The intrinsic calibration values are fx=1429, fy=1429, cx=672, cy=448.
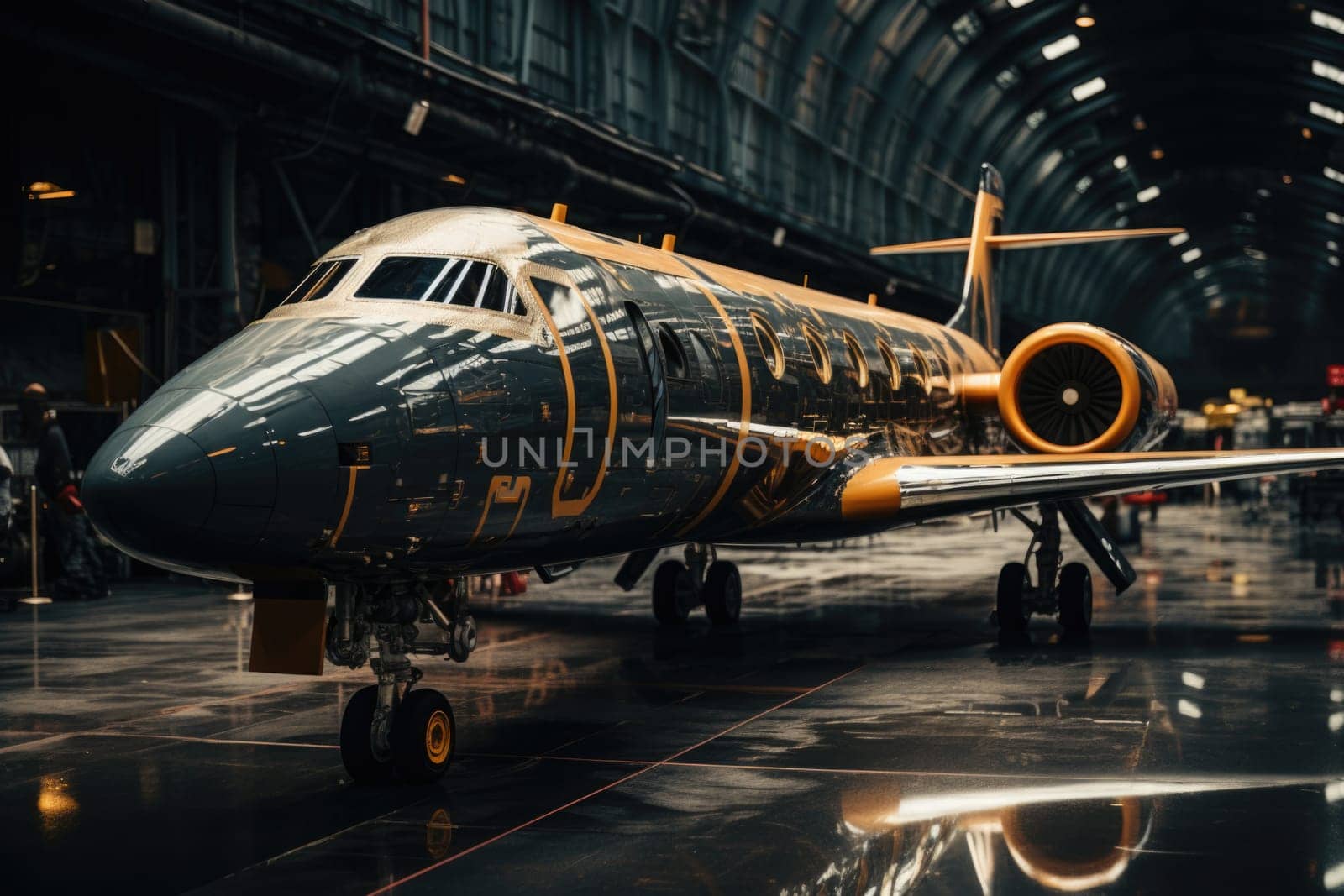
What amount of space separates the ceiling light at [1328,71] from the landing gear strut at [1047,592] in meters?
33.0

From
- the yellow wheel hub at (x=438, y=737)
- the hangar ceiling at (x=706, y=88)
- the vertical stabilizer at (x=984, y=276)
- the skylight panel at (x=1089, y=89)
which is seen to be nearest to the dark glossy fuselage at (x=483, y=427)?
the yellow wheel hub at (x=438, y=737)

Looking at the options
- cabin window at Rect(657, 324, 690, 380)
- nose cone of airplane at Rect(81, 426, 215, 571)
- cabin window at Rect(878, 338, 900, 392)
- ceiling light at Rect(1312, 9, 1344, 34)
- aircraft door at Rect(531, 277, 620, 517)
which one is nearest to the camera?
nose cone of airplane at Rect(81, 426, 215, 571)

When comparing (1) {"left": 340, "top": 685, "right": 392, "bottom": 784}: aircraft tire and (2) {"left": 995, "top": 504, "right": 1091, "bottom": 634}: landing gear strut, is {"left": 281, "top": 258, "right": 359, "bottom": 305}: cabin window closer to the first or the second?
(1) {"left": 340, "top": 685, "right": 392, "bottom": 784}: aircraft tire

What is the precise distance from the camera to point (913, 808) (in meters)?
7.03

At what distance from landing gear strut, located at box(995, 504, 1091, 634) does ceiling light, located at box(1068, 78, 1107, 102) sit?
35.2 meters

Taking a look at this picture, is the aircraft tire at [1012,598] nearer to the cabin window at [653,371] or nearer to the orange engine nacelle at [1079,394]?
the orange engine nacelle at [1079,394]

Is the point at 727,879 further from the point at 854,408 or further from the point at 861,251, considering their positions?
the point at 861,251

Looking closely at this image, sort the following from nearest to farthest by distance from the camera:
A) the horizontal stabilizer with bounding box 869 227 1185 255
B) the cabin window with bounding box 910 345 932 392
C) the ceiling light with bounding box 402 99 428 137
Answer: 1. the cabin window with bounding box 910 345 932 392
2. the horizontal stabilizer with bounding box 869 227 1185 255
3. the ceiling light with bounding box 402 99 428 137

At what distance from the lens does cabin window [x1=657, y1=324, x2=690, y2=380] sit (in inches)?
378

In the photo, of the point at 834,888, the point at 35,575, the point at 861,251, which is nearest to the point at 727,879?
the point at 834,888

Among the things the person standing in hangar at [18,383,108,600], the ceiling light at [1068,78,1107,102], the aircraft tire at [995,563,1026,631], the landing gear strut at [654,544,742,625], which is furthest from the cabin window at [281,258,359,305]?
the ceiling light at [1068,78,1107,102]

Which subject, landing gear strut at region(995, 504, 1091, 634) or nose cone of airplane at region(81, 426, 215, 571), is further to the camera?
landing gear strut at region(995, 504, 1091, 634)

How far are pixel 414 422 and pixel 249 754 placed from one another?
2.93 meters

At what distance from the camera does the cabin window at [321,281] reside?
804 centimetres
